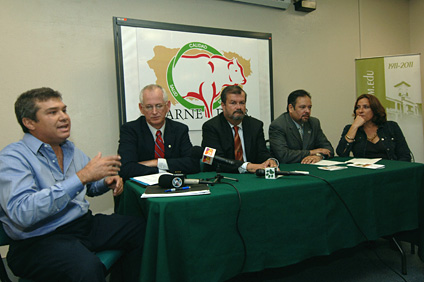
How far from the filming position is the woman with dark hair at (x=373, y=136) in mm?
2760

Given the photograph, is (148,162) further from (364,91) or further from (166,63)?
(364,91)

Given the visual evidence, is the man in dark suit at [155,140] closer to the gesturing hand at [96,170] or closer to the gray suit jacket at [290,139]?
the gesturing hand at [96,170]

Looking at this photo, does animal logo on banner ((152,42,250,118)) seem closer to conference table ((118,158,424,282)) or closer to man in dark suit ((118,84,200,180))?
man in dark suit ((118,84,200,180))

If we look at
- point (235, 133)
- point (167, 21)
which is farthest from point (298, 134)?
point (167, 21)

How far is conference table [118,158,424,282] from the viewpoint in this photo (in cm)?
121

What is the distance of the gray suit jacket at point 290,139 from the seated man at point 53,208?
1602mm

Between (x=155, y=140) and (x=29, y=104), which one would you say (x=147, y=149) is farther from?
(x=29, y=104)

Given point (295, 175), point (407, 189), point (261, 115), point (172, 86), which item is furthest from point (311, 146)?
point (172, 86)

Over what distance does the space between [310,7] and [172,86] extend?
2.43 metres

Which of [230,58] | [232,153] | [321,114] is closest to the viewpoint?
[232,153]

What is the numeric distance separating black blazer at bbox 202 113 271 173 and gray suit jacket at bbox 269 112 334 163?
0.71 ft

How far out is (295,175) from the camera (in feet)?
5.61

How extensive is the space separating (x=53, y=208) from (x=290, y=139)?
225 cm

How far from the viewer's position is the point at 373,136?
9.40ft
